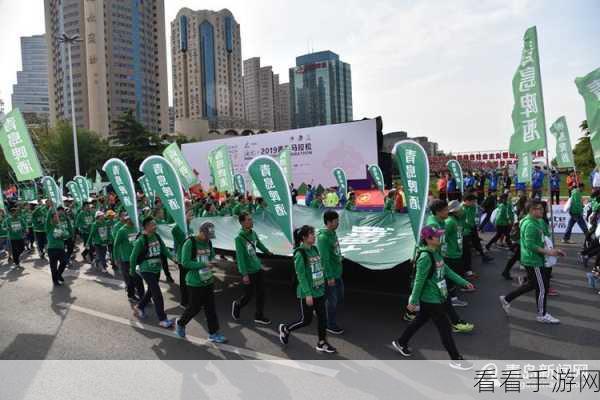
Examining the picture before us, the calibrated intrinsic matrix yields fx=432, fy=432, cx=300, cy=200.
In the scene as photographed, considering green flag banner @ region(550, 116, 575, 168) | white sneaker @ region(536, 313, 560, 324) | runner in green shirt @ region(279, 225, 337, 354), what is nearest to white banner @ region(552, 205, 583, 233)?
green flag banner @ region(550, 116, 575, 168)

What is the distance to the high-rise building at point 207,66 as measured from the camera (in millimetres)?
118875

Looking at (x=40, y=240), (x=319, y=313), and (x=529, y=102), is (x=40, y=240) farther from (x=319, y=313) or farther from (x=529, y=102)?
(x=529, y=102)

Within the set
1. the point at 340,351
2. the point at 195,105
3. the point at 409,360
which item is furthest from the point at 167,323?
the point at 195,105

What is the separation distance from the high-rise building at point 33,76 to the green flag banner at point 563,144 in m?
183

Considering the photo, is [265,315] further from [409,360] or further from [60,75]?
[60,75]

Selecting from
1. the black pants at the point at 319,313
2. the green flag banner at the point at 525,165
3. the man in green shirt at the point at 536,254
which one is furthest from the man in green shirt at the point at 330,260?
the green flag banner at the point at 525,165

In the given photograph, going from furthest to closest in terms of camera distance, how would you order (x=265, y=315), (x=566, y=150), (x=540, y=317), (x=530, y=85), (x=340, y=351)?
(x=566, y=150) < (x=530, y=85) < (x=265, y=315) < (x=540, y=317) < (x=340, y=351)

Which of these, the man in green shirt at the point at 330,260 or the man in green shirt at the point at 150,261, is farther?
the man in green shirt at the point at 150,261

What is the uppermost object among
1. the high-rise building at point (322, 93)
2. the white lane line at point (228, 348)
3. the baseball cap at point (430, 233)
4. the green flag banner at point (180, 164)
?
the high-rise building at point (322, 93)

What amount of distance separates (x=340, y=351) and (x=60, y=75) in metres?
101

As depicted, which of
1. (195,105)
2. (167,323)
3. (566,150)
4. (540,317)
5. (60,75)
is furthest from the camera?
(195,105)

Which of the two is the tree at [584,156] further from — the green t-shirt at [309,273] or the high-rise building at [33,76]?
the high-rise building at [33,76]

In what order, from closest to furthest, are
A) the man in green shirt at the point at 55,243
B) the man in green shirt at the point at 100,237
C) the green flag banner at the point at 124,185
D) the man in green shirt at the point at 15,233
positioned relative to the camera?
the green flag banner at the point at 124,185, the man in green shirt at the point at 55,243, the man in green shirt at the point at 100,237, the man in green shirt at the point at 15,233

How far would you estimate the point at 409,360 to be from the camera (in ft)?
16.6
